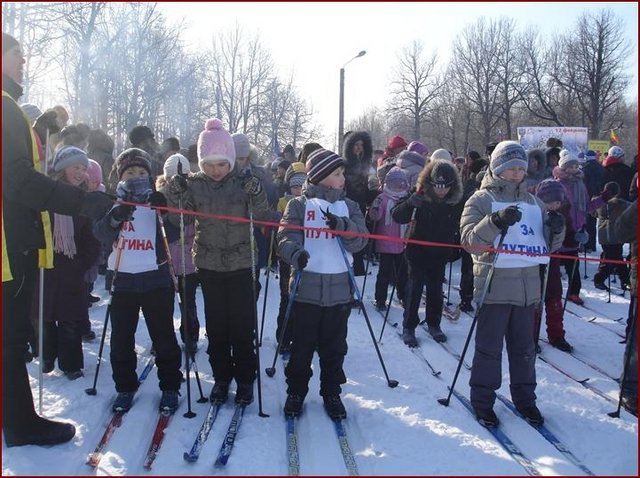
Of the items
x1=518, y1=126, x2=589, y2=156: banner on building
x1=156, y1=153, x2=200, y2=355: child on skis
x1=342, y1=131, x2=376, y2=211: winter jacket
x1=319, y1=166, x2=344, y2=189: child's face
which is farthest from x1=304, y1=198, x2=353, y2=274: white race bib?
x1=518, y1=126, x2=589, y2=156: banner on building

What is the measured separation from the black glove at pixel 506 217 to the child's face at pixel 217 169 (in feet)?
7.05

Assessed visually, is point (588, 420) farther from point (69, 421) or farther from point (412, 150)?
point (412, 150)

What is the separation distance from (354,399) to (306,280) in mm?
1184

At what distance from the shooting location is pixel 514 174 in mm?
4289

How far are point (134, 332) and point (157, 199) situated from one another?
3.65 feet

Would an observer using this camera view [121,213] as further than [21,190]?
Yes

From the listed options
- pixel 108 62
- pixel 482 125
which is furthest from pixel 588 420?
pixel 482 125

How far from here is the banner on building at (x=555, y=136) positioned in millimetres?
26547

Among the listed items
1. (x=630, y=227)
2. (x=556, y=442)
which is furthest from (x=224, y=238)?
(x=630, y=227)

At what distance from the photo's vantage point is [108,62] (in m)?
23.6

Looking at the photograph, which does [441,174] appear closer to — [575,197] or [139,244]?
[575,197]

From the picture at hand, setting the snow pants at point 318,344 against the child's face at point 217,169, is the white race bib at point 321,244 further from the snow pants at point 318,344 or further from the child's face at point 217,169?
the child's face at point 217,169

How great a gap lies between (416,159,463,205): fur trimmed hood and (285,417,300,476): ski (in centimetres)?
309

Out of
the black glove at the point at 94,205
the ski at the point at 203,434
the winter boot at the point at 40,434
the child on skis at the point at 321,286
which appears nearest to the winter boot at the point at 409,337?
the child on skis at the point at 321,286
